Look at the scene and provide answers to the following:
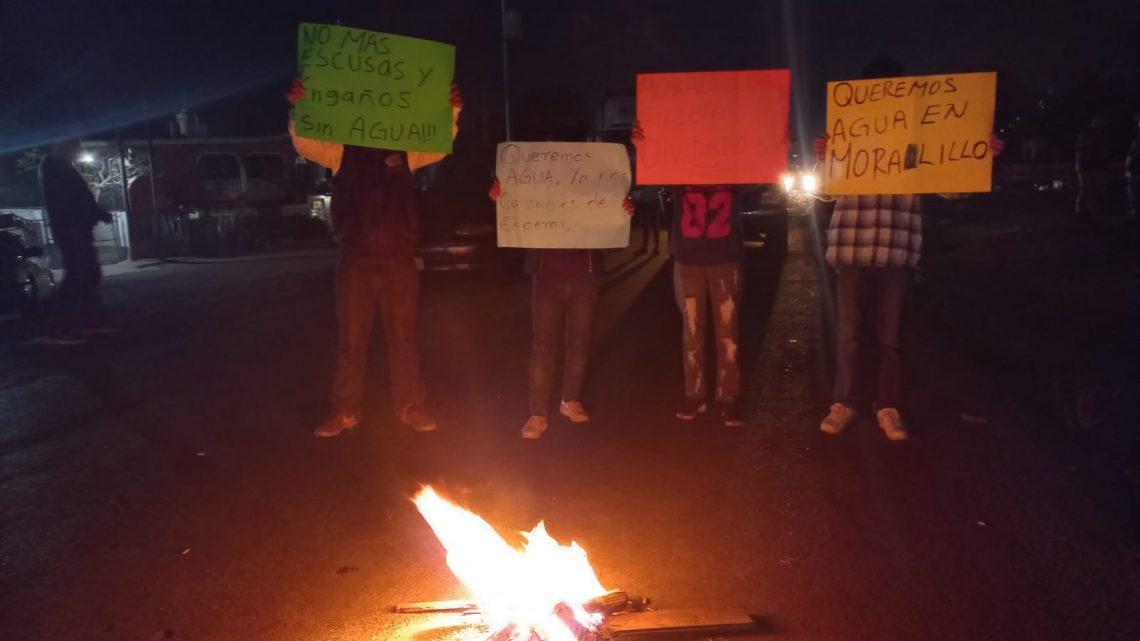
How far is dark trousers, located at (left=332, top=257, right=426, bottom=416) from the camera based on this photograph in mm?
5699

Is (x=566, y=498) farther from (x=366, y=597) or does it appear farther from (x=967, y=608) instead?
(x=967, y=608)

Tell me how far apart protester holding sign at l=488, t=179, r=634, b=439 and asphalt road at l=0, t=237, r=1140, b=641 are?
33cm

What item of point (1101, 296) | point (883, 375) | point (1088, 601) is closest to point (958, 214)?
point (1101, 296)

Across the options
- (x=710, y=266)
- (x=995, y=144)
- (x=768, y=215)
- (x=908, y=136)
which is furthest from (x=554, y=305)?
(x=768, y=215)

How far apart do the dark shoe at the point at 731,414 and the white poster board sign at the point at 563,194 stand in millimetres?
1356

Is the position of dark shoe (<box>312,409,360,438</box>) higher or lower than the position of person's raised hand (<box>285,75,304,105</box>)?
lower

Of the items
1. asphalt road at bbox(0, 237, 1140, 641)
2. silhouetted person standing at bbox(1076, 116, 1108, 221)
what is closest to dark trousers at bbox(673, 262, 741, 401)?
asphalt road at bbox(0, 237, 1140, 641)

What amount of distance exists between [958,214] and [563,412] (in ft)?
92.2

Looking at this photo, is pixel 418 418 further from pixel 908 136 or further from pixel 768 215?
pixel 768 215

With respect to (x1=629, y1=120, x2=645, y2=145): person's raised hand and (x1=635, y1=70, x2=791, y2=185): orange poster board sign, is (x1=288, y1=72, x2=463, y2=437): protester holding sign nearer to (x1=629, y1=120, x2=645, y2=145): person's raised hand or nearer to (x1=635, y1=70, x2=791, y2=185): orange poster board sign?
(x1=629, y1=120, x2=645, y2=145): person's raised hand

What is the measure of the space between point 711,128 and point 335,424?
3135mm

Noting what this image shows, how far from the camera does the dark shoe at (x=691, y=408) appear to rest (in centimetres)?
621

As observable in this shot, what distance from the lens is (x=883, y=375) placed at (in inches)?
225

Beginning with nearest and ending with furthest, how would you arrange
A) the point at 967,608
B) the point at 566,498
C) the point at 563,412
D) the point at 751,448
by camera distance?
1. the point at 967,608
2. the point at 566,498
3. the point at 751,448
4. the point at 563,412
